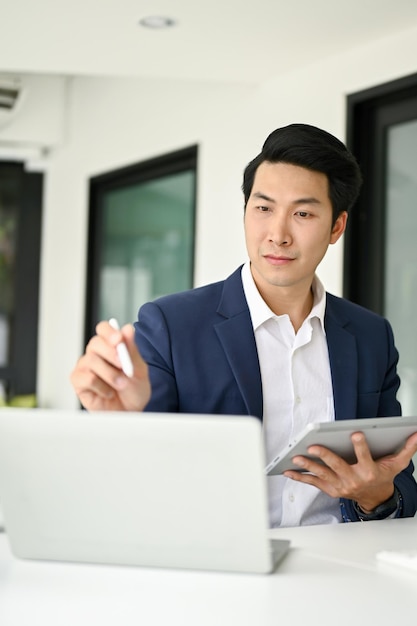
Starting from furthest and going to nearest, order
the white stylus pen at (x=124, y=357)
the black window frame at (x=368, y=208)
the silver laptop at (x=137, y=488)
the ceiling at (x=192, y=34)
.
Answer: the black window frame at (x=368, y=208) → the ceiling at (x=192, y=34) → the white stylus pen at (x=124, y=357) → the silver laptop at (x=137, y=488)

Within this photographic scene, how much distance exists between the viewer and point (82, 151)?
21.6ft

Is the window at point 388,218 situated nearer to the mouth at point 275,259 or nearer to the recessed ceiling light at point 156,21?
the recessed ceiling light at point 156,21

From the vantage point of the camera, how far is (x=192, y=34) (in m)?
3.91

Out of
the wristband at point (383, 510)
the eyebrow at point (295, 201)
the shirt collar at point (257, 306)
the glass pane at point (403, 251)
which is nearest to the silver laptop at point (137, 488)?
the wristband at point (383, 510)

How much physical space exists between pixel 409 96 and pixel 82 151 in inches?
124

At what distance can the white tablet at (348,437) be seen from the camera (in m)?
1.74

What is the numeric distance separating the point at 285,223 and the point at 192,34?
1848 mm

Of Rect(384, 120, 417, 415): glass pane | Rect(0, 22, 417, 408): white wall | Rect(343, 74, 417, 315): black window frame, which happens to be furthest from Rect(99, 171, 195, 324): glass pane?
Rect(384, 120, 417, 415): glass pane

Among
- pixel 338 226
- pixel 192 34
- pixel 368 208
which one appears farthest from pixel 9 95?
pixel 338 226

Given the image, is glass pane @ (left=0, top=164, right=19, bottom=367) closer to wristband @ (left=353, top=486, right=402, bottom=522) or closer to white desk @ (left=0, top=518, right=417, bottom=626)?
wristband @ (left=353, top=486, right=402, bottom=522)

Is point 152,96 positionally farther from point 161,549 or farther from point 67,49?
point 161,549

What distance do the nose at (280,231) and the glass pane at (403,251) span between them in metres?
1.76

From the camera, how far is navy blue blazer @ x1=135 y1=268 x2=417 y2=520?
7.43 ft

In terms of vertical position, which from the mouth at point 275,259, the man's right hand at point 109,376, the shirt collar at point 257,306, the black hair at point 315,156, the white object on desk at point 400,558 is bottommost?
the white object on desk at point 400,558
